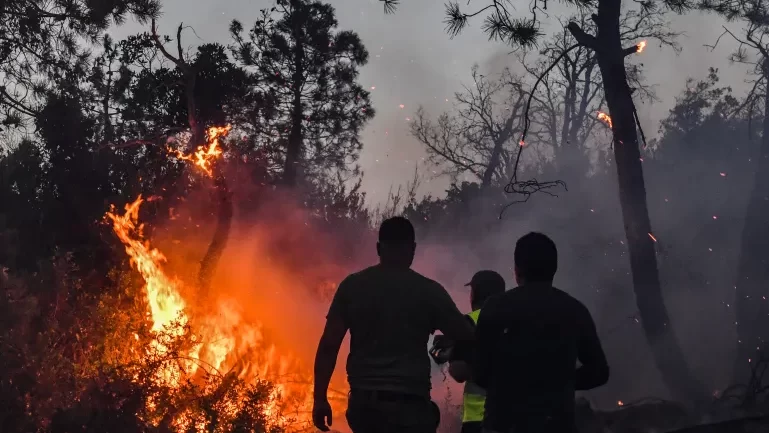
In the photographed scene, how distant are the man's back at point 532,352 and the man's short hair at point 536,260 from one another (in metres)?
0.07

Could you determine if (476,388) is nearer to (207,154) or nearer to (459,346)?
(459,346)

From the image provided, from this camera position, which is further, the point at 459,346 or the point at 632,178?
the point at 632,178

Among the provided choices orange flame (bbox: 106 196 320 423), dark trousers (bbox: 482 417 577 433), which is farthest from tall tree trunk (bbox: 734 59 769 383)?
dark trousers (bbox: 482 417 577 433)

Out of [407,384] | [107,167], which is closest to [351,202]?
[107,167]

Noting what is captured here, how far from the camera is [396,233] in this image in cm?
351

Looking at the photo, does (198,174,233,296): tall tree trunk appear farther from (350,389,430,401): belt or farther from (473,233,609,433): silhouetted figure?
(473,233,609,433): silhouetted figure

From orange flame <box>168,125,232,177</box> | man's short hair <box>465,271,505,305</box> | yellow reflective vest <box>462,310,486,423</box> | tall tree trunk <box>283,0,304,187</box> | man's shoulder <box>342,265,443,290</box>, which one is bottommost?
yellow reflective vest <box>462,310,486,423</box>

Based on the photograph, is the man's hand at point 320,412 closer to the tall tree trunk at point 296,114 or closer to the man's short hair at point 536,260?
the man's short hair at point 536,260

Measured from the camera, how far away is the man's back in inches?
113

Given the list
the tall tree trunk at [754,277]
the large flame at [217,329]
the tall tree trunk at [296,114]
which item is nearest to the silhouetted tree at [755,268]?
the tall tree trunk at [754,277]

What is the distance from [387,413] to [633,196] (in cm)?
670

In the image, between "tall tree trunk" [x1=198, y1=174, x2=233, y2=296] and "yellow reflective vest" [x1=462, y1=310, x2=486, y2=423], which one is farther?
"tall tree trunk" [x1=198, y1=174, x2=233, y2=296]

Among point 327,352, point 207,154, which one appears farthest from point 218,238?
point 327,352

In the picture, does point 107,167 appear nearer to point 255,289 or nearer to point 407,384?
point 255,289
